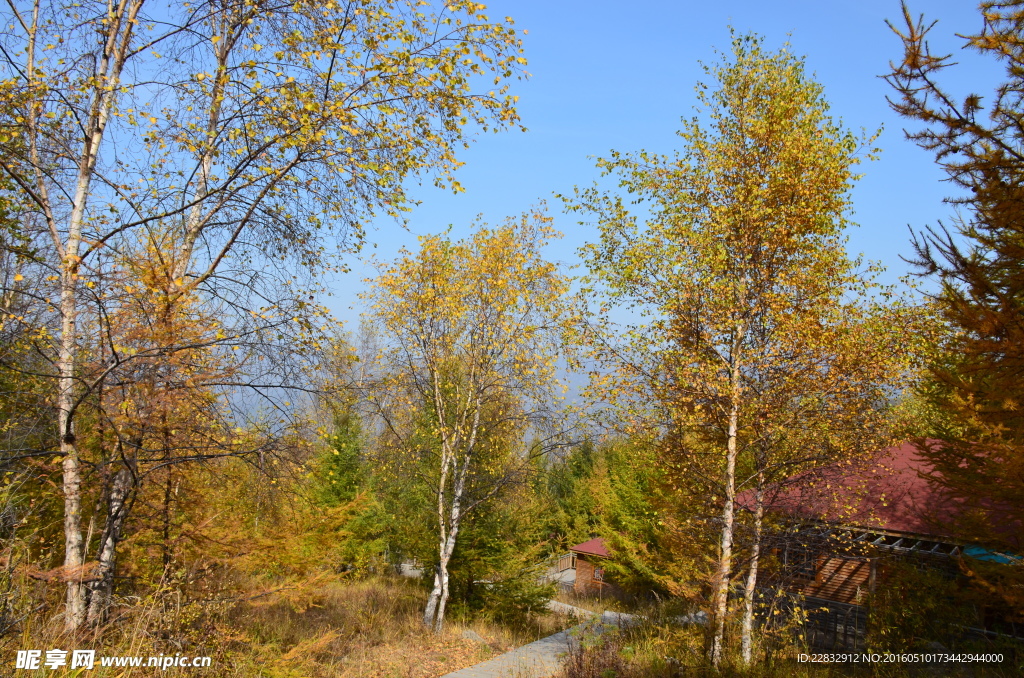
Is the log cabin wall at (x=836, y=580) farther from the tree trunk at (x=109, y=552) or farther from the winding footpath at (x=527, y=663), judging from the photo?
the tree trunk at (x=109, y=552)

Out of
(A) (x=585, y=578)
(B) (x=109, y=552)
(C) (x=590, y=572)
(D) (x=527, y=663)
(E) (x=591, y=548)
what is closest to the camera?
(B) (x=109, y=552)

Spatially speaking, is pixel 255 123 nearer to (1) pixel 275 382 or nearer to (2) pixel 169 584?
(1) pixel 275 382

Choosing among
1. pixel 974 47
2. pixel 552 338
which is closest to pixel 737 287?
pixel 974 47

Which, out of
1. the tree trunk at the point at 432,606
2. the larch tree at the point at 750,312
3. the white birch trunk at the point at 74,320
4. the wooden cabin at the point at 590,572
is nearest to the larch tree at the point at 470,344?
the tree trunk at the point at 432,606

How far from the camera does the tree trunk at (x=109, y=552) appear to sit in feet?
16.0

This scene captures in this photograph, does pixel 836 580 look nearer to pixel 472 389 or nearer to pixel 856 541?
pixel 856 541

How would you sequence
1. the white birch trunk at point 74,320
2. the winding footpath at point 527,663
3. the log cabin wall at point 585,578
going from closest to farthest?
the white birch trunk at point 74,320, the winding footpath at point 527,663, the log cabin wall at point 585,578

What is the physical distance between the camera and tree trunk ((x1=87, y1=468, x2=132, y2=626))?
4.88m

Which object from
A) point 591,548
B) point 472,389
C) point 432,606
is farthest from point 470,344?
point 591,548

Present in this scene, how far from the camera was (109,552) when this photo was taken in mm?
5113

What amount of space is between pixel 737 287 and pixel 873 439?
2.64 metres

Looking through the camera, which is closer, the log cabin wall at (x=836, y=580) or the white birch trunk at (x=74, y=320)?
the white birch trunk at (x=74, y=320)

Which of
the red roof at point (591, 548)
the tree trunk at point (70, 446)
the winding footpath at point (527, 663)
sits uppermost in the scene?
the tree trunk at point (70, 446)

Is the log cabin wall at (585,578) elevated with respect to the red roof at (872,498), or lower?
lower
